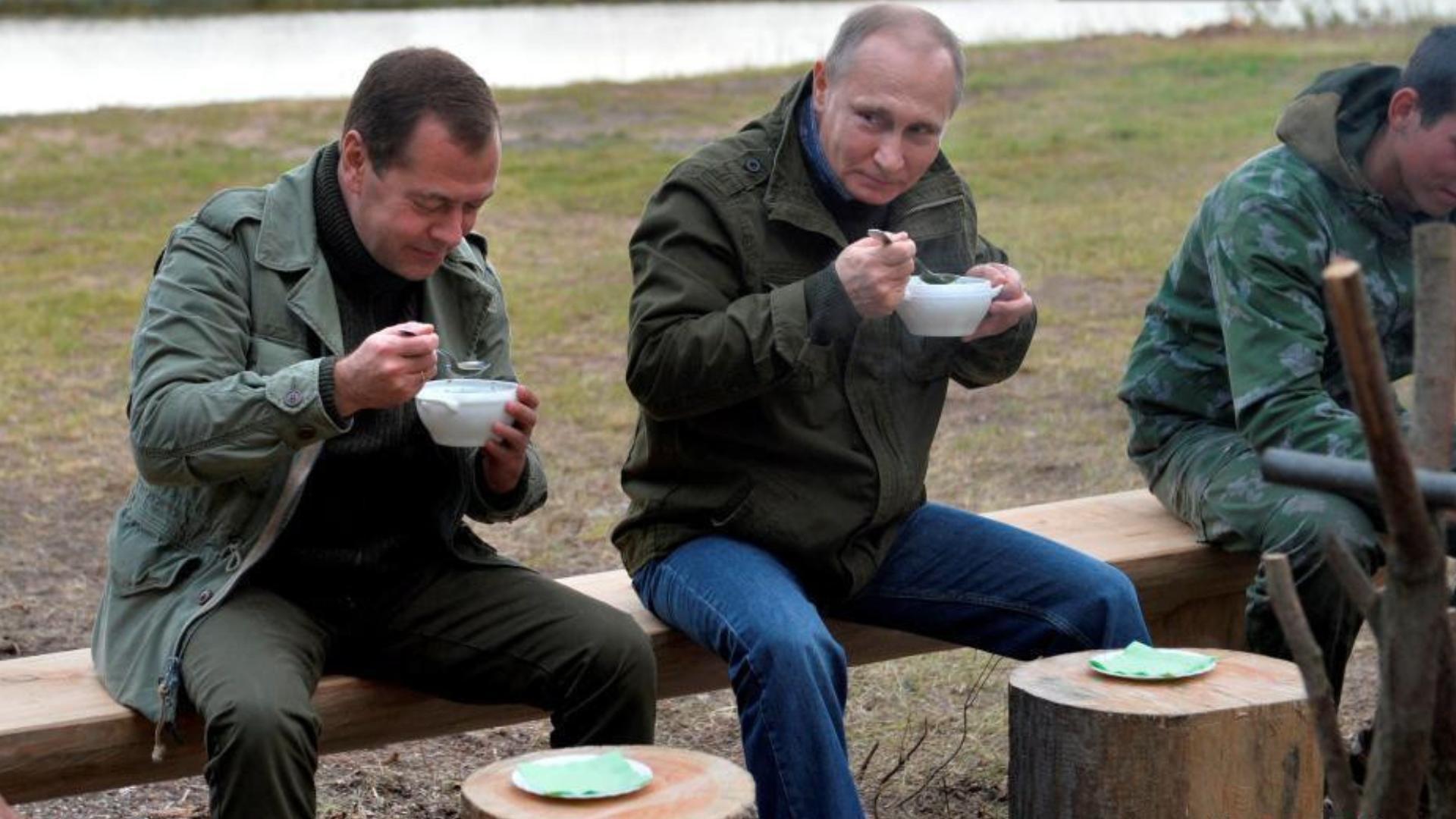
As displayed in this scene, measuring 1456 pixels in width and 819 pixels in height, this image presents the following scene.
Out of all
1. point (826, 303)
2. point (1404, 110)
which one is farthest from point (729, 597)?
point (1404, 110)

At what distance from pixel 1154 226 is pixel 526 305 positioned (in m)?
3.00

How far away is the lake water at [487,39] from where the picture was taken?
53.9 feet

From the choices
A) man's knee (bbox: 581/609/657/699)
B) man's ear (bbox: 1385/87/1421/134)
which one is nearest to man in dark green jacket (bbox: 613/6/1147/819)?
man's knee (bbox: 581/609/657/699)

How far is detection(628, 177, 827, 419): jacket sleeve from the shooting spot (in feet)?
10.5

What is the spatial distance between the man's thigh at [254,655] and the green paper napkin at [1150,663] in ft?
3.93

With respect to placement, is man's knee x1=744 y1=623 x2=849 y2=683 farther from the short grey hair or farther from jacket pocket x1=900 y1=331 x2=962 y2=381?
the short grey hair

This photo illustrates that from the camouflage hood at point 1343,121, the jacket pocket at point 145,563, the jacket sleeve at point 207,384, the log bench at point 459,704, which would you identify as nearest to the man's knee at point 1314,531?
the log bench at point 459,704

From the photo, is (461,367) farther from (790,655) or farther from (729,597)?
(790,655)

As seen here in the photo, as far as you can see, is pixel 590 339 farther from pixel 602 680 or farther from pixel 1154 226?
pixel 602 680

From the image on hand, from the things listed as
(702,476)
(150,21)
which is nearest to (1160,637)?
(702,476)

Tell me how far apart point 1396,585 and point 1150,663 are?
119cm

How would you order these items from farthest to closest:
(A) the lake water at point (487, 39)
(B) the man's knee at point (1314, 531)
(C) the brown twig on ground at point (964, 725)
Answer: (A) the lake water at point (487, 39) → (C) the brown twig on ground at point (964, 725) → (B) the man's knee at point (1314, 531)

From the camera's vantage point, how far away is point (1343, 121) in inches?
155

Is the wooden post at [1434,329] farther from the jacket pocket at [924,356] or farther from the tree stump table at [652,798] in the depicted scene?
the jacket pocket at [924,356]
